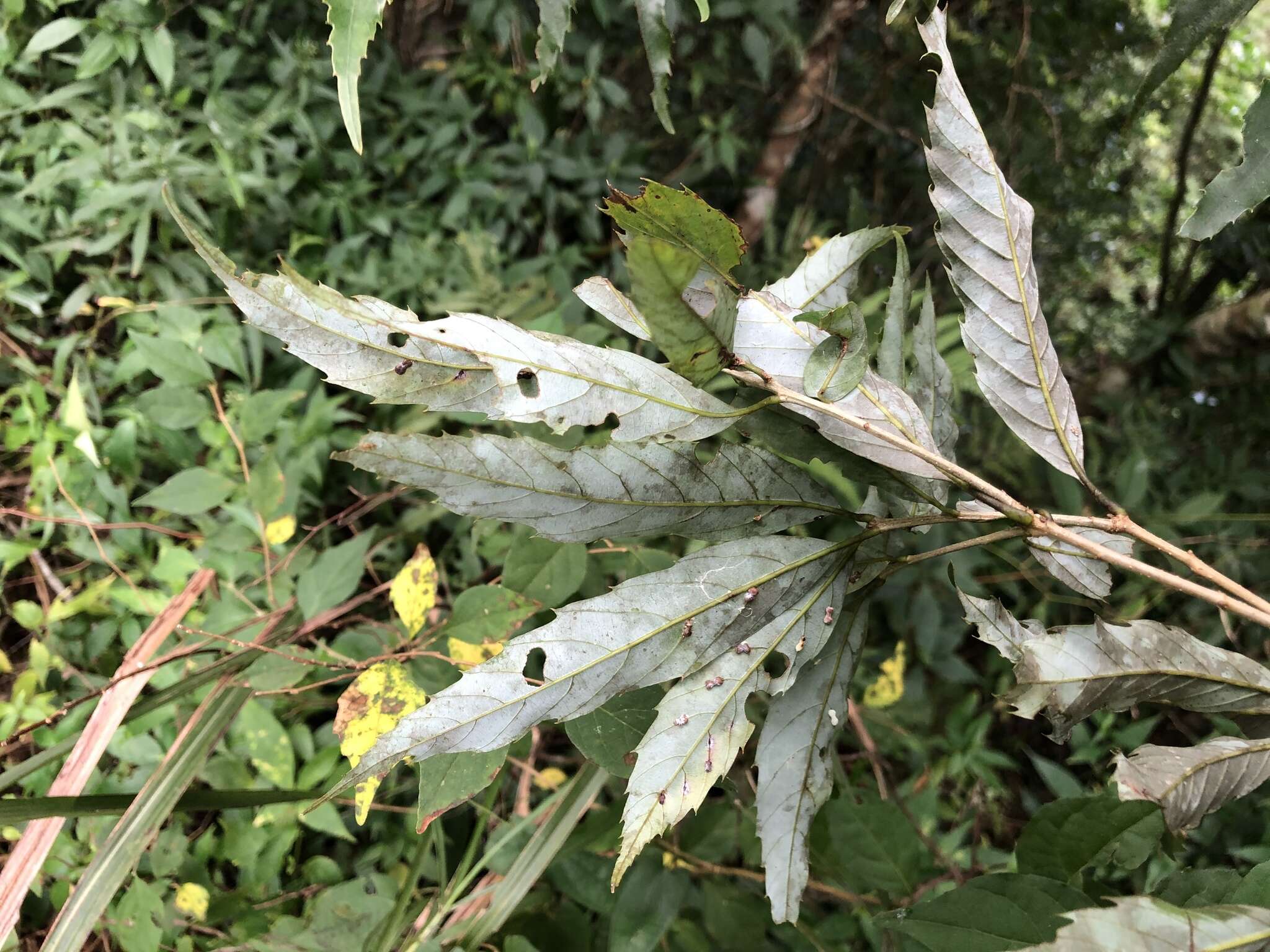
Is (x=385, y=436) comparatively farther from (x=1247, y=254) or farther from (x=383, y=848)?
(x=1247, y=254)

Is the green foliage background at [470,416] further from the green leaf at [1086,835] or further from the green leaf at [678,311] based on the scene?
the green leaf at [678,311]

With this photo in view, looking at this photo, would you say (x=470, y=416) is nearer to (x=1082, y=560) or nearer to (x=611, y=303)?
(x=611, y=303)

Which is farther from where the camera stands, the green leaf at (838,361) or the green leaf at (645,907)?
the green leaf at (645,907)

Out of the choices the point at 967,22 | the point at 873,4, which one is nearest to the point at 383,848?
the point at 873,4

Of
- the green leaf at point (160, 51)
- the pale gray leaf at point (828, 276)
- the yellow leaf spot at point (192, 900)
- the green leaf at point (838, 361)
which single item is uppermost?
the pale gray leaf at point (828, 276)

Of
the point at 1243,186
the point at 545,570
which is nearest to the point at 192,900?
the point at 545,570

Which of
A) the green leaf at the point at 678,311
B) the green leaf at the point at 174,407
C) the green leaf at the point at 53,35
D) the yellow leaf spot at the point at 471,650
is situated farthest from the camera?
the green leaf at the point at 53,35

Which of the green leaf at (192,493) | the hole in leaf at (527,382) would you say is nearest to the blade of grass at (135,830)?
the green leaf at (192,493)
